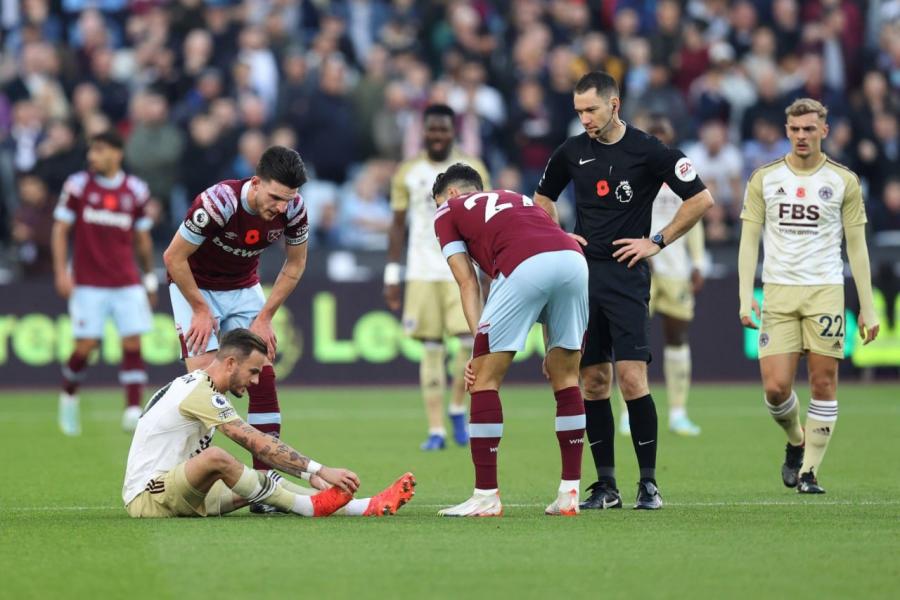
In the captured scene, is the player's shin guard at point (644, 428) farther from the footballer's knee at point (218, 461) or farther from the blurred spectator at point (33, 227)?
the blurred spectator at point (33, 227)

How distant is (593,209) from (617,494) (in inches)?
66.0

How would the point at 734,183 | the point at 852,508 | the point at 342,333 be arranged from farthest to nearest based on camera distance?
the point at 734,183 → the point at 342,333 → the point at 852,508

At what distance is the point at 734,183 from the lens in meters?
20.4

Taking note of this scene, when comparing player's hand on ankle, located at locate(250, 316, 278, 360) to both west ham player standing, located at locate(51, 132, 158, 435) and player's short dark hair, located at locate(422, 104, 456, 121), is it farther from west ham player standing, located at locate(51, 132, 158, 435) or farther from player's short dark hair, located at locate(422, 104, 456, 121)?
west ham player standing, located at locate(51, 132, 158, 435)

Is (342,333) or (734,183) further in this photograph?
(734,183)

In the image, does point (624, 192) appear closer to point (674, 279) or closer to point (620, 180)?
point (620, 180)

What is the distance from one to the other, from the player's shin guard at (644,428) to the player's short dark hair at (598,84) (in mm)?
1763

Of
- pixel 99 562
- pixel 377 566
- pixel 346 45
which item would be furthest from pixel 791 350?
pixel 346 45

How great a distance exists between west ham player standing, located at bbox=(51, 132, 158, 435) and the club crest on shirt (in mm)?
6734

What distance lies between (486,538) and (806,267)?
3456 millimetres

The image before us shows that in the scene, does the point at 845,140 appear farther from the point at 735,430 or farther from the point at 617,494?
the point at 617,494

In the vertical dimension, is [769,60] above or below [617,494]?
above

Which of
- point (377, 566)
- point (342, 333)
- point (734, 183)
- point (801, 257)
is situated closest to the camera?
point (377, 566)

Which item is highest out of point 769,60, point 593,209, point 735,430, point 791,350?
point 769,60
